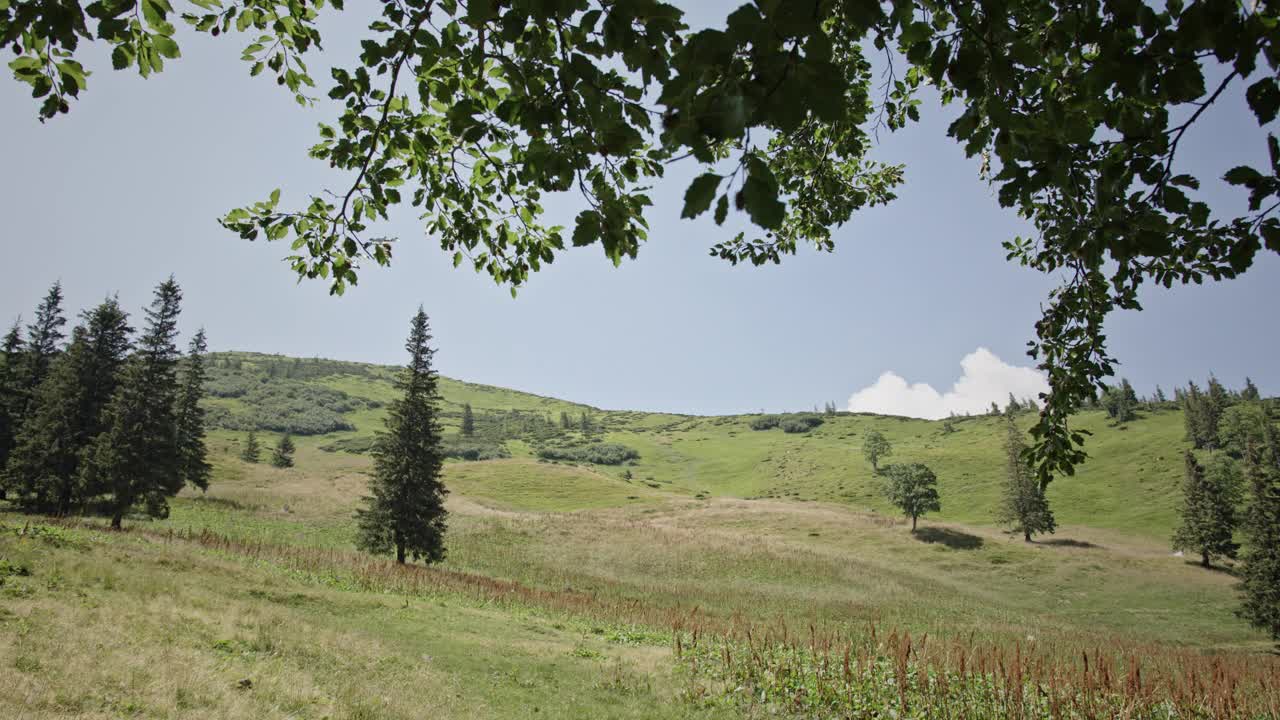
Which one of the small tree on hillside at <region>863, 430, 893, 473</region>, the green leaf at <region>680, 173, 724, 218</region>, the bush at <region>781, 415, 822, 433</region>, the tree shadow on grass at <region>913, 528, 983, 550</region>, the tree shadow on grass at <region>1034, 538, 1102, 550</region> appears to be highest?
the bush at <region>781, 415, 822, 433</region>

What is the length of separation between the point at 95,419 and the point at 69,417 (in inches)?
44.5

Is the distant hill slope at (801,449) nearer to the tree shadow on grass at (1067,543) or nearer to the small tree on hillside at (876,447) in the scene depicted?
the small tree on hillside at (876,447)

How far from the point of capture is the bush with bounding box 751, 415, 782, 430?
582 feet

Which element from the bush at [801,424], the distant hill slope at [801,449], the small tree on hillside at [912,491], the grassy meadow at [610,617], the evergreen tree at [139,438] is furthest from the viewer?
the bush at [801,424]

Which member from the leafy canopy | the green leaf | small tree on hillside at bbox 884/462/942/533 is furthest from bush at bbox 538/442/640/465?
the green leaf

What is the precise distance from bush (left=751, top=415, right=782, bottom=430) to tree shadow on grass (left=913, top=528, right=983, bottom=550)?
123m

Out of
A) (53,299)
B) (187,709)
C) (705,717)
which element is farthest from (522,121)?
(53,299)

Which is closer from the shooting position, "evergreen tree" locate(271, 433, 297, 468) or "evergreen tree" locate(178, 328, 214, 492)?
"evergreen tree" locate(178, 328, 214, 492)

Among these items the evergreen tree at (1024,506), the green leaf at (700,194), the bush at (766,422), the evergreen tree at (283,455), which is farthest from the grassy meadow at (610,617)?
the bush at (766,422)

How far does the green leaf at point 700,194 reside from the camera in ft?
4.63

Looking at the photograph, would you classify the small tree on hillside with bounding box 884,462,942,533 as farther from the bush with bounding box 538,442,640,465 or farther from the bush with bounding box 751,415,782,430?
the bush with bounding box 751,415,782,430

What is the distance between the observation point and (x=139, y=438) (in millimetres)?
28969

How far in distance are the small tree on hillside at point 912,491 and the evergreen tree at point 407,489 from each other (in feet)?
152

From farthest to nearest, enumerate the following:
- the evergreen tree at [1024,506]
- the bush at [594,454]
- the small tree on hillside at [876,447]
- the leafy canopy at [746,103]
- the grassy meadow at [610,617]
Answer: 1. the bush at [594,454]
2. the small tree on hillside at [876,447]
3. the evergreen tree at [1024,506]
4. the grassy meadow at [610,617]
5. the leafy canopy at [746,103]
